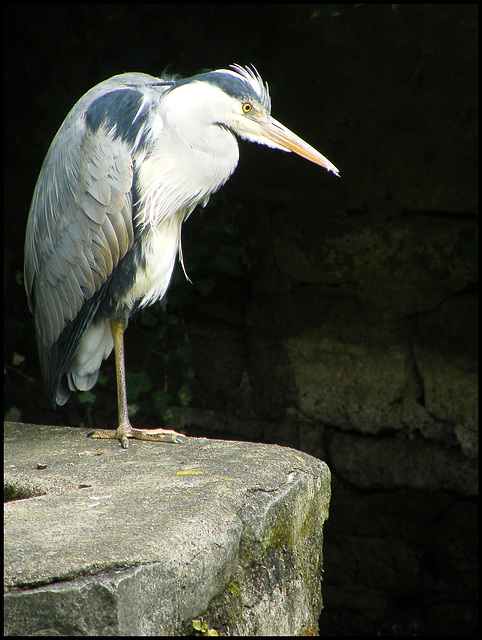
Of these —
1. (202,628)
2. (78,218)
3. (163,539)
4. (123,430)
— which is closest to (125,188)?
(78,218)

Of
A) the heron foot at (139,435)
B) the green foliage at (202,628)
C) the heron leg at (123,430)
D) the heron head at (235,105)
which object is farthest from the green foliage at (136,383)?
the green foliage at (202,628)

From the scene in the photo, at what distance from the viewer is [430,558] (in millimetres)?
3664

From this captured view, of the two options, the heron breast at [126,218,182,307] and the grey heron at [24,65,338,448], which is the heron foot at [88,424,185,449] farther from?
the heron breast at [126,218,182,307]

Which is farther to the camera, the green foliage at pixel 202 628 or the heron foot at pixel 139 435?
the heron foot at pixel 139 435

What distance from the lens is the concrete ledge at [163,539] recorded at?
142cm

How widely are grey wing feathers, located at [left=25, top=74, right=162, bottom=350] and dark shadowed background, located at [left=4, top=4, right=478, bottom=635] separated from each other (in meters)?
0.87

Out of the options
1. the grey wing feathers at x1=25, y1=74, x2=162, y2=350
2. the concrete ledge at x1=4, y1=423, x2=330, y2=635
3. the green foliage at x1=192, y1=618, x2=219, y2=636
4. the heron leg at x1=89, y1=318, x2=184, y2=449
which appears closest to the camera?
the concrete ledge at x1=4, y1=423, x2=330, y2=635

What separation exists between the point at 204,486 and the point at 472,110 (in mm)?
2379

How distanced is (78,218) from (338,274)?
1.68 metres

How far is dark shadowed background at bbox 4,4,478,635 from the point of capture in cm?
346

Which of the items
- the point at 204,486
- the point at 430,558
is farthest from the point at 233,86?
the point at 430,558

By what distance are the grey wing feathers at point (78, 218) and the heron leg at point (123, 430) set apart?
0.18 metres

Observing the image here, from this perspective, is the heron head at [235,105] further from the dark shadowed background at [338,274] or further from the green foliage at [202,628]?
the green foliage at [202,628]

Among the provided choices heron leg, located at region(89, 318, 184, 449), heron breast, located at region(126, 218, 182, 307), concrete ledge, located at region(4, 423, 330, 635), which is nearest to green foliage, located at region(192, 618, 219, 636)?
concrete ledge, located at region(4, 423, 330, 635)
